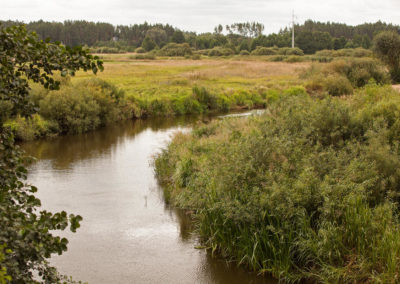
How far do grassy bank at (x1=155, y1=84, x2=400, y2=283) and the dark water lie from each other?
64 centimetres

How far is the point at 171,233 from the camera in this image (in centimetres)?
1126

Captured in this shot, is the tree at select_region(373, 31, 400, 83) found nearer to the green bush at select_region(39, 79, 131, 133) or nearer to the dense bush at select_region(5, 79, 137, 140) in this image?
the green bush at select_region(39, 79, 131, 133)

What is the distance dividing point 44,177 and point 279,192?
10.5 metres

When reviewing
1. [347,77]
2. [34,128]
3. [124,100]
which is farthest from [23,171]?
[347,77]

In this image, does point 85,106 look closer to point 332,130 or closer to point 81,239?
point 81,239

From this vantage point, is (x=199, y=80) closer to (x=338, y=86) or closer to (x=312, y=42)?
(x=338, y=86)

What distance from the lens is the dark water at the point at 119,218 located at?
365 inches

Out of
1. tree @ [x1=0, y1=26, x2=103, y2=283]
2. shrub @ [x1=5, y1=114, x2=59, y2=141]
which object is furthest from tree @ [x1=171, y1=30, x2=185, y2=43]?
tree @ [x1=0, y1=26, x2=103, y2=283]

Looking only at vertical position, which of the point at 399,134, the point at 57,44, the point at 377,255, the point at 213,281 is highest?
the point at 57,44

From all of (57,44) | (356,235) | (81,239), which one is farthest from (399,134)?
(57,44)

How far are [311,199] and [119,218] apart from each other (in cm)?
584

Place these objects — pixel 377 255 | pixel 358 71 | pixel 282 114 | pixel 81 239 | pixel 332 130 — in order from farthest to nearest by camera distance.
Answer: pixel 358 71, pixel 282 114, pixel 332 130, pixel 81 239, pixel 377 255

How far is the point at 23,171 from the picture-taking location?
4.09 metres

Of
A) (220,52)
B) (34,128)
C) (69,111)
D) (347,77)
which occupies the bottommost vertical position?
(34,128)
